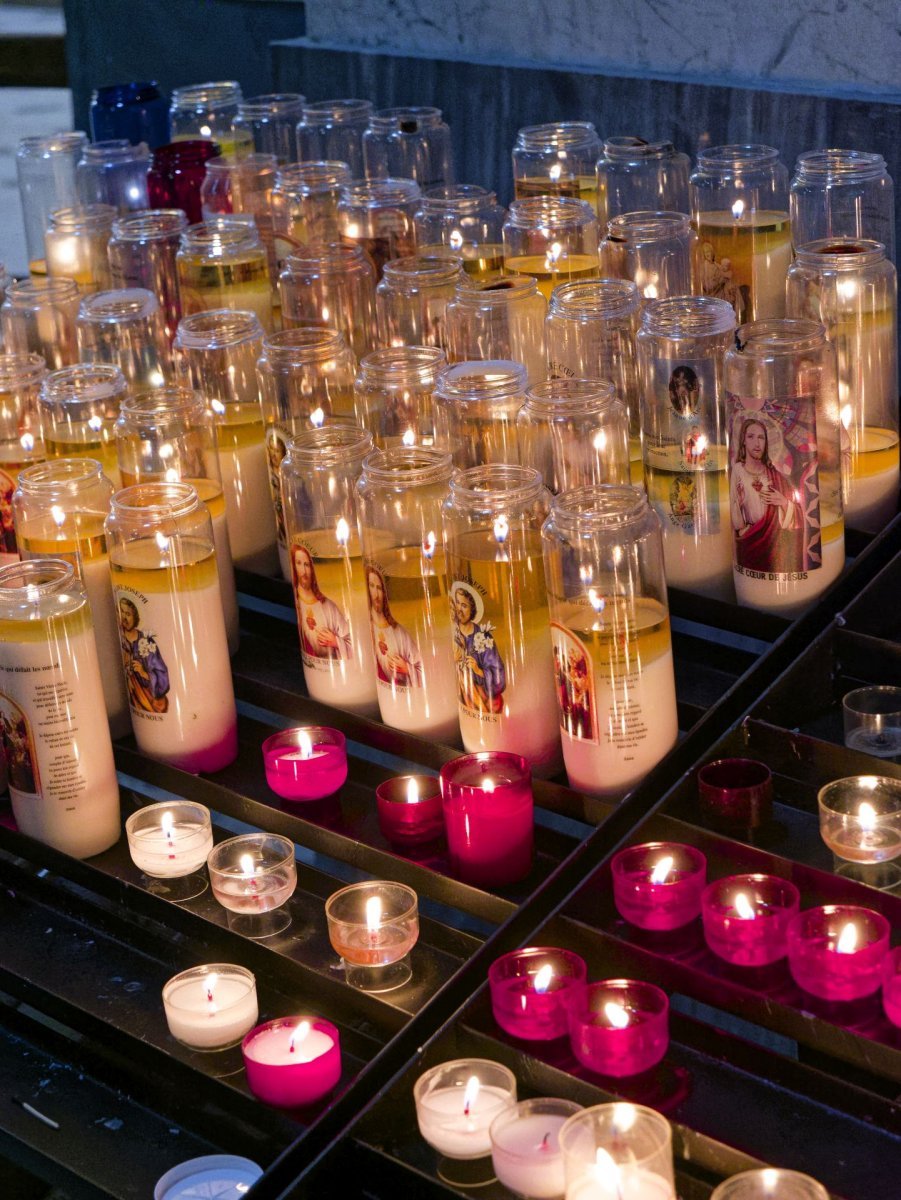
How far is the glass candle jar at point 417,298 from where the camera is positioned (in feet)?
6.70

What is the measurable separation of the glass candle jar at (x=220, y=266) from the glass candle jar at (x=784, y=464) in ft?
2.69

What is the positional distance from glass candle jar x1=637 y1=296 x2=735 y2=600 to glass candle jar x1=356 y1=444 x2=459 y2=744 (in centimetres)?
23

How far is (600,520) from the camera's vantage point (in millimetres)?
1519

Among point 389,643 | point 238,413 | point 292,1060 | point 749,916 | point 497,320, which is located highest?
point 497,320

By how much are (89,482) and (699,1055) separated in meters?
0.89

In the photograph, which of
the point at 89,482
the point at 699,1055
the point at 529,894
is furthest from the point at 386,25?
the point at 699,1055

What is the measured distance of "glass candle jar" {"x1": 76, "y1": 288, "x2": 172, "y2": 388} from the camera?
7.16 feet

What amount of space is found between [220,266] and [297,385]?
1.24 feet

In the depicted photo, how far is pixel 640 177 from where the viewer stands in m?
2.21

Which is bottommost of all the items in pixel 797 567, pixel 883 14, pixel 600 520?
pixel 797 567

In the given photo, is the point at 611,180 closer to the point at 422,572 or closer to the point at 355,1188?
the point at 422,572

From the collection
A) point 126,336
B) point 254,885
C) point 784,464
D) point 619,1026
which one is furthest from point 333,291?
point 619,1026

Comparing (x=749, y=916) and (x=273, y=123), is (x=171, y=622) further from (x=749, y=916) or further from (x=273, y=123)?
(x=273, y=123)

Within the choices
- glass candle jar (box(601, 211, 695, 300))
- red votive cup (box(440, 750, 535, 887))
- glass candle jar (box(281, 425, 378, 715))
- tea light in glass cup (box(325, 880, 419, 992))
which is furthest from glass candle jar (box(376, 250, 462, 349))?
tea light in glass cup (box(325, 880, 419, 992))
